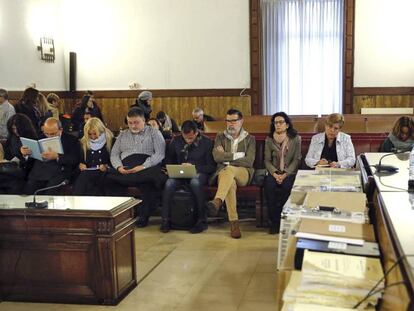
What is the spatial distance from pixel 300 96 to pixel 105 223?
24.9 feet

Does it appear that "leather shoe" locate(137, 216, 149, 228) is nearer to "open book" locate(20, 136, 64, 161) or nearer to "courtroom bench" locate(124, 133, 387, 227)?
"courtroom bench" locate(124, 133, 387, 227)

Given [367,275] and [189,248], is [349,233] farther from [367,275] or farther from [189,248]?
[189,248]

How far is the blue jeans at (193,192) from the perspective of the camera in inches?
195

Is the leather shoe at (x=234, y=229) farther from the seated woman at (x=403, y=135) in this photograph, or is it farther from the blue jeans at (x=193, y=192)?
the seated woman at (x=403, y=135)

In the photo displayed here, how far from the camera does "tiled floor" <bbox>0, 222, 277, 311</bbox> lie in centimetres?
321

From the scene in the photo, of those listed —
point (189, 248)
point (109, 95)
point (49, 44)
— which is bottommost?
point (189, 248)

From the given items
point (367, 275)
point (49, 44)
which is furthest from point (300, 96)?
point (367, 275)

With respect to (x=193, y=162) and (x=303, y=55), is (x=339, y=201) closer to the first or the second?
(x=193, y=162)

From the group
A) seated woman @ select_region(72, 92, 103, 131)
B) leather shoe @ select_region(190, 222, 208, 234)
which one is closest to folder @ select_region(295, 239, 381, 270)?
leather shoe @ select_region(190, 222, 208, 234)

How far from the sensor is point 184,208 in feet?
16.3

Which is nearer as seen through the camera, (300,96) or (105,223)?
(105,223)

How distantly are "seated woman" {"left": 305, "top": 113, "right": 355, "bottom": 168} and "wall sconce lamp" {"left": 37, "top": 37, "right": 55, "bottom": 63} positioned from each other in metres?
6.22

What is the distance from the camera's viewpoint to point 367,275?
186cm

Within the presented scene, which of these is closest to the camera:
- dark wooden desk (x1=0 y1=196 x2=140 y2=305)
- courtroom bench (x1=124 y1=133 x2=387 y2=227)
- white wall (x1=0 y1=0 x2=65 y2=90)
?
dark wooden desk (x1=0 y1=196 x2=140 y2=305)
